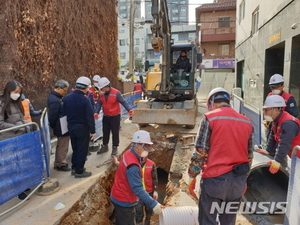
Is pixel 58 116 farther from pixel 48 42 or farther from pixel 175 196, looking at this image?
pixel 48 42

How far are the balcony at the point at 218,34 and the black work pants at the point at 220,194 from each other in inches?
1071

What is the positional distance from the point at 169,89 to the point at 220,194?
5996 mm

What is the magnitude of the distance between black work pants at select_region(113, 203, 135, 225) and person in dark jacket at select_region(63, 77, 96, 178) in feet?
5.22

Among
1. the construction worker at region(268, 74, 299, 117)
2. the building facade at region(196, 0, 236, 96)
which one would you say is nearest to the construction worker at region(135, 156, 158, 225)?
the construction worker at region(268, 74, 299, 117)

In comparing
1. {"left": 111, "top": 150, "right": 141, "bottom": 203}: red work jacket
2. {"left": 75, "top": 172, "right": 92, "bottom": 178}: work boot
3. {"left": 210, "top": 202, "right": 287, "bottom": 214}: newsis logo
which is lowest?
{"left": 210, "top": 202, "right": 287, "bottom": 214}: newsis logo

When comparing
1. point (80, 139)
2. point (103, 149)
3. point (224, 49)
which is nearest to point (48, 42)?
point (103, 149)

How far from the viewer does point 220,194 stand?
248cm

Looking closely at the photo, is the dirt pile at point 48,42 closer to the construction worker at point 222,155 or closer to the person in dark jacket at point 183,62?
the person in dark jacket at point 183,62

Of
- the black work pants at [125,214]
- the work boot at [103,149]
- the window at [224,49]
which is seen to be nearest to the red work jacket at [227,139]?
the black work pants at [125,214]

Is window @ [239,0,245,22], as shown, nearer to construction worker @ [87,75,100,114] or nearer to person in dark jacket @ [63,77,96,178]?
construction worker @ [87,75,100,114]

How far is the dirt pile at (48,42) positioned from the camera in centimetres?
544

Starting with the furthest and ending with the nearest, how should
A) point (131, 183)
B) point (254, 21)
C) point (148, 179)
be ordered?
1. point (254, 21)
2. point (148, 179)
3. point (131, 183)

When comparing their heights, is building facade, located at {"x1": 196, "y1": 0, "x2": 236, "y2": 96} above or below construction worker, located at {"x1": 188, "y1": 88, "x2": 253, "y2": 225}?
above

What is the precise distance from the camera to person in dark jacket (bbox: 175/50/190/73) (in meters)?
8.78
